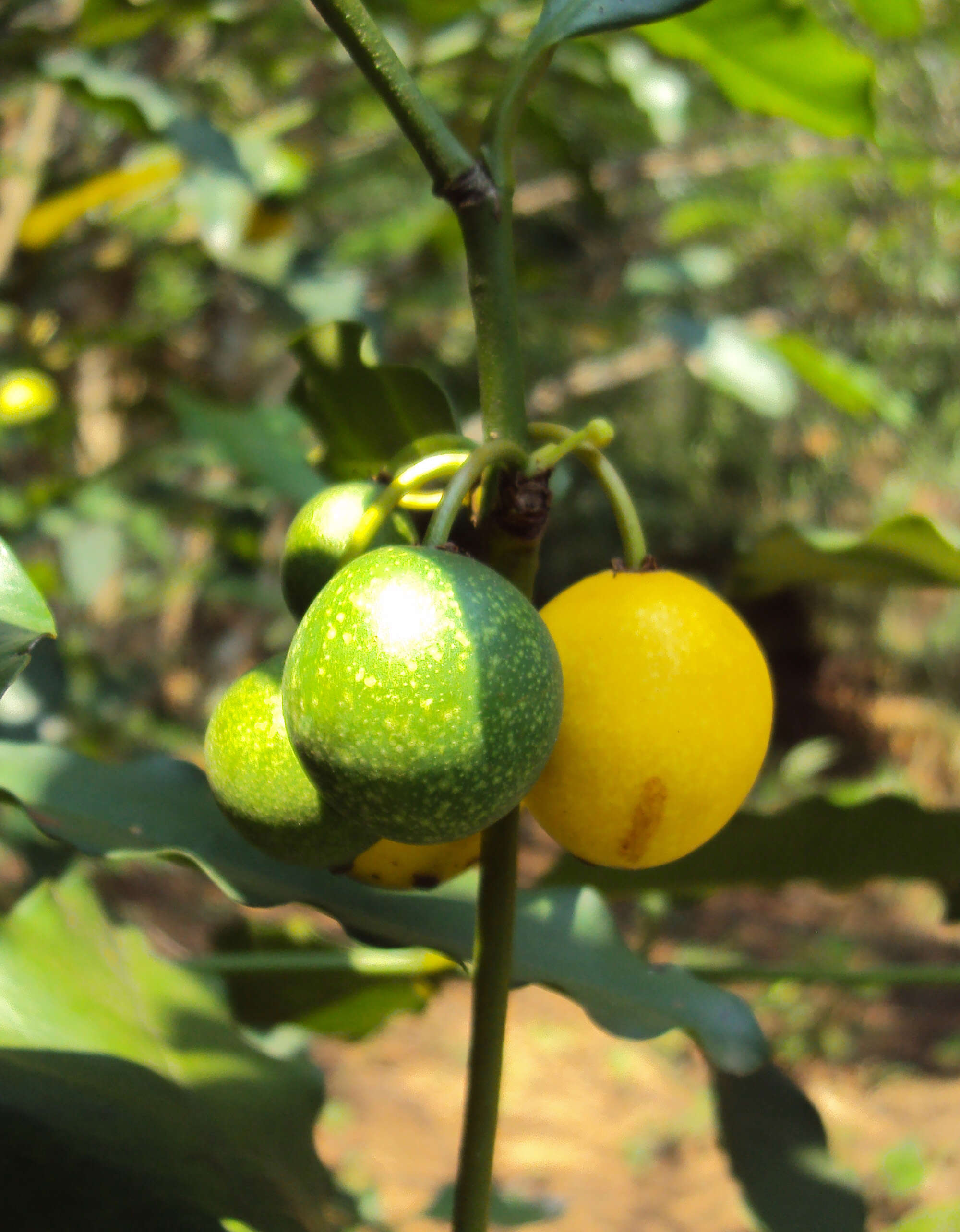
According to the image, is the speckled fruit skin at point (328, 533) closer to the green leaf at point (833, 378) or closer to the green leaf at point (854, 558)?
the green leaf at point (854, 558)

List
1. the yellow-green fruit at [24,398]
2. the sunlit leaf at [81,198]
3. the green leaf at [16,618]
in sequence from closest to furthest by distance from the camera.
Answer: the green leaf at [16,618], the sunlit leaf at [81,198], the yellow-green fruit at [24,398]

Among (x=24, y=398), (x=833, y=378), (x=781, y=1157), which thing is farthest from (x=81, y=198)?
(x=781, y=1157)

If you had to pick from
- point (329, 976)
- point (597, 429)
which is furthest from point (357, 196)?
point (597, 429)

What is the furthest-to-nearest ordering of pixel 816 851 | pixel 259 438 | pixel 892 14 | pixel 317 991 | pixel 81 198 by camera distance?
pixel 81 198 < pixel 259 438 < pixel 892 14 < pixel 317 991 < pixel 816 851

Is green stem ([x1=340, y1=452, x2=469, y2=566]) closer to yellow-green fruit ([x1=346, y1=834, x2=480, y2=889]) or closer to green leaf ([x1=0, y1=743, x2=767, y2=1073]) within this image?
yellow-green fruit ([x1=346, y1=834, x2=480, y2=889])

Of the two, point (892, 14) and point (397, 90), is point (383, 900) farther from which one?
point (892, 14)

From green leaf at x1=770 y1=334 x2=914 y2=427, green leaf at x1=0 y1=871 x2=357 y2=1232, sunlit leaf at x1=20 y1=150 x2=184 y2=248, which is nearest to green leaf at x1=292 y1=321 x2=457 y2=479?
green leaf at x1=0 y1=871 x2=357 y2=1232

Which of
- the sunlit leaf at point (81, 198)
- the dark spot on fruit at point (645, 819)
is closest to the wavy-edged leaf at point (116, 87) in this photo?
the sunlit leaf at point (81, 198)
